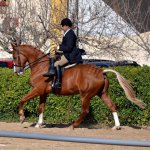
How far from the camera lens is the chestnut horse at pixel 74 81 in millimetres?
13570

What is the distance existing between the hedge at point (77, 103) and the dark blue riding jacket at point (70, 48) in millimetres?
1358

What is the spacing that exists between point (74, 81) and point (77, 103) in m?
1.43

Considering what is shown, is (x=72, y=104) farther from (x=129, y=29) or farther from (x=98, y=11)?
(x=129, y=29)

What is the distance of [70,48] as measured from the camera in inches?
531

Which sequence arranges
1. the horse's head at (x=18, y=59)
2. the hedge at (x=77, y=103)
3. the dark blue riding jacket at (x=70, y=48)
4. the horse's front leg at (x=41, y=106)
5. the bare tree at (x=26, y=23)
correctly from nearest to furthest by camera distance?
the dark blue riding jacket at (x=70, y=48), the horse's head at (x=18, y=59), the horse's front leg at (x=41, y=106), the hedge at (x=77, y=103), the bare tree at (x=26, y=23)

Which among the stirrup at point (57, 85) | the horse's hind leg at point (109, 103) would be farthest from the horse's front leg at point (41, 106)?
the horse's hind leg at point (109, 103)

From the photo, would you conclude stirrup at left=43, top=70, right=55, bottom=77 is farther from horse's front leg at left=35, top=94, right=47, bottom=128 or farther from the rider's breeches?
horse's front leg at left=35, top=94, right=47, bottom=128

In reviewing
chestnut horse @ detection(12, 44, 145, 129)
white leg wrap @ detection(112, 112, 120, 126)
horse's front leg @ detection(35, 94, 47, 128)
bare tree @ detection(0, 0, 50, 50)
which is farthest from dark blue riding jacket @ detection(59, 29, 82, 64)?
bare tree @ detection(0, 0, 50, 50)

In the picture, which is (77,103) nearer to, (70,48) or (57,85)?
(57,85)

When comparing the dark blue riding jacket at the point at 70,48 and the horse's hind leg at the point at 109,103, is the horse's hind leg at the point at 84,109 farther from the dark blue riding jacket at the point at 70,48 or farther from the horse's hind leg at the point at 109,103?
the dark blue riding jacket at the point at 70,48

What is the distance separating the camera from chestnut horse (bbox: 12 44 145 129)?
1357cm

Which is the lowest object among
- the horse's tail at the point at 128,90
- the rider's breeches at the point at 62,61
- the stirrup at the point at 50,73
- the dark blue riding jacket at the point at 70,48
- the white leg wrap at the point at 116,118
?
the white leg wrap at the point at 116,118

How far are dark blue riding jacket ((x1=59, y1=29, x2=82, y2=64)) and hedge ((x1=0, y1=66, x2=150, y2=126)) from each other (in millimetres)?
1358

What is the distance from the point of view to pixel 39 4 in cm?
2200
